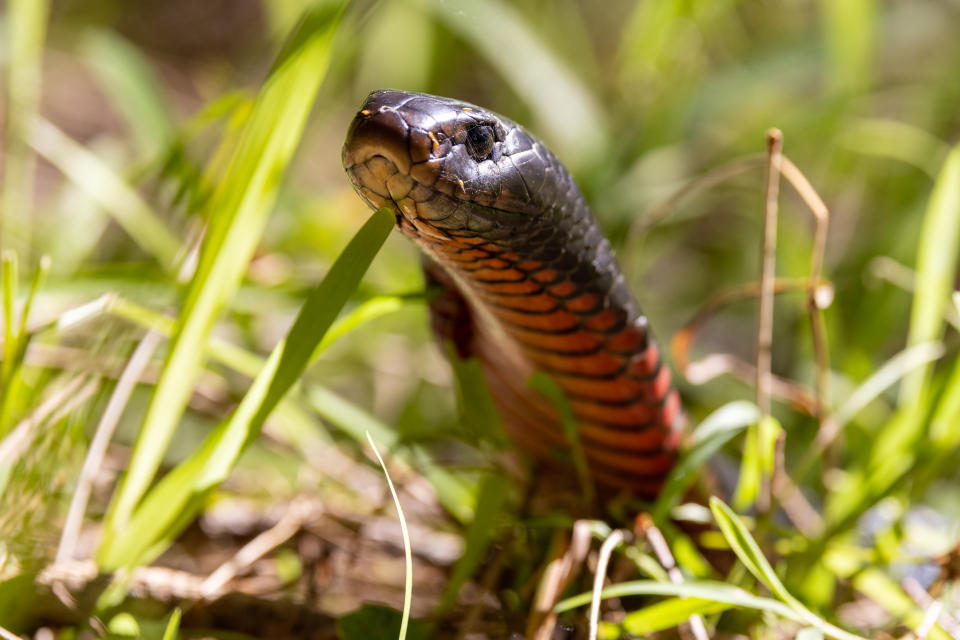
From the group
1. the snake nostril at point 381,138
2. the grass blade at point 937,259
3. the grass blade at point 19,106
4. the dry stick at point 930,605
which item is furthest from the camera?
the grass blade at point 19,106

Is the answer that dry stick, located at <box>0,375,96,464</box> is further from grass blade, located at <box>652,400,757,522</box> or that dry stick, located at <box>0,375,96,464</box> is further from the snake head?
grass blade, located at <box>652,400,757,522</box>

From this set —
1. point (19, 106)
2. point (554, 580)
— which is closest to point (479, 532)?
point (554, 580)

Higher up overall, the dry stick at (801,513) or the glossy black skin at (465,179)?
the glossy black skin at (465,179)

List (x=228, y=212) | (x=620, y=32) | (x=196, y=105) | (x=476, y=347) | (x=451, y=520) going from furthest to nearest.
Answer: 1. (x=620, y=32)
2. (x=196, y=105)
3. (x=451, y=520)
4. (x=476, y=347)
5. (x=228, y=212)

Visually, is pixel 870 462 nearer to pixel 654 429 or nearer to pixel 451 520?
pixel 654 429

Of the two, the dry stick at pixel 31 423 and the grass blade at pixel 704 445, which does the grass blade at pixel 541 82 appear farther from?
the dry stick at pixel 31 423

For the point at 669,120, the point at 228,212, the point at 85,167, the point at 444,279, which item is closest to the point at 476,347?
the point at 444,279

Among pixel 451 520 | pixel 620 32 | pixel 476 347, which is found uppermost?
pixel 620 32

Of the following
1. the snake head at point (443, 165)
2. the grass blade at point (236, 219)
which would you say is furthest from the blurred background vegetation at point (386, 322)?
the snake head at point (443, 165)
